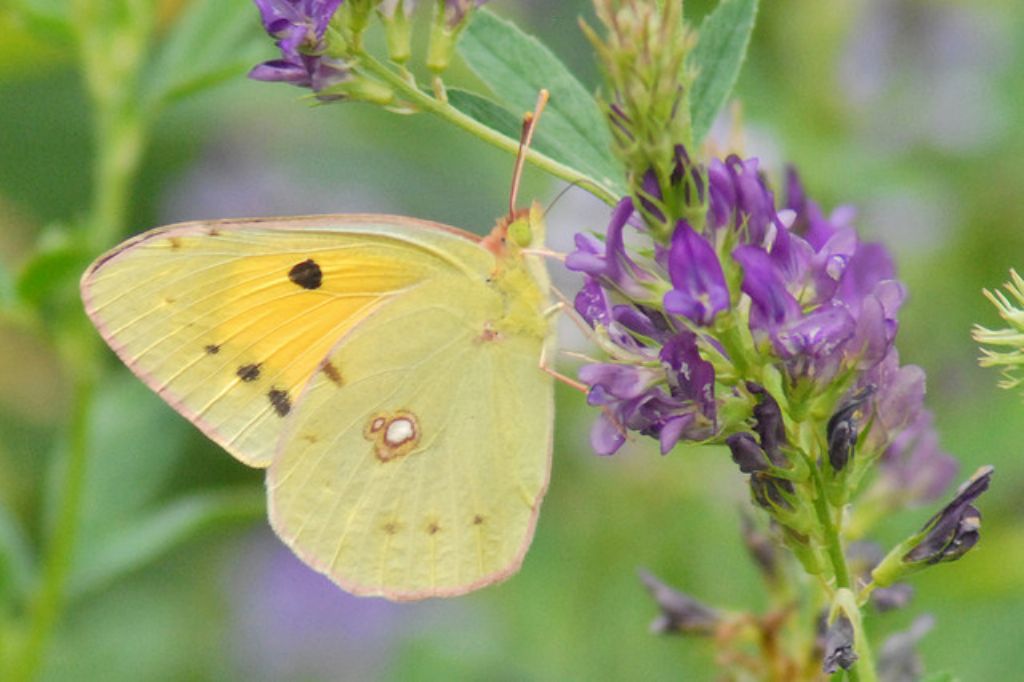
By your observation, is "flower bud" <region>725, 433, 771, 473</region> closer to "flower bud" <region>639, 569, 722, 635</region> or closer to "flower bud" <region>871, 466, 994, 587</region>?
"flower bud" <region>871, 466, 994, 587</region>

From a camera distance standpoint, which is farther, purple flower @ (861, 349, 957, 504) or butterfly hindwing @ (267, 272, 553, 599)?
butterfly hindwing @ (267, 272, 553, 599)

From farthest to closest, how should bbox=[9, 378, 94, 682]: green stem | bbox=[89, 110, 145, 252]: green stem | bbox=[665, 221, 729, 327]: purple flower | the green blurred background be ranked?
1. the green blurred background
2. bbox=[89, 110, 145, 252]: green stem
3. bbox=[9, 378, 94, 682]: green stem
4. bbox=[665, 221, 729, 327]: purple flower

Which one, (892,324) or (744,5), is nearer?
(892,324)

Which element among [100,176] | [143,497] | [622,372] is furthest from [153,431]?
[622,372]

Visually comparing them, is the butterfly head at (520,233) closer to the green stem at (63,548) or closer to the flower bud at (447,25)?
the flower bud at (447,25)

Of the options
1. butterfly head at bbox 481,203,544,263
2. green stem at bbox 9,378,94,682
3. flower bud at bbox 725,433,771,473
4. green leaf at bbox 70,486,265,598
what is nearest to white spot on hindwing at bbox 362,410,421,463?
butterfly head at bbox 481,203,544,263

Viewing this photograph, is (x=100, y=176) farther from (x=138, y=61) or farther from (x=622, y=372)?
(x=622, y=372)

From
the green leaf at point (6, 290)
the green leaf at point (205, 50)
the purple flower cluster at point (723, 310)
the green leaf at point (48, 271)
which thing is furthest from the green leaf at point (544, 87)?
the green leaf at point (6, 290)
